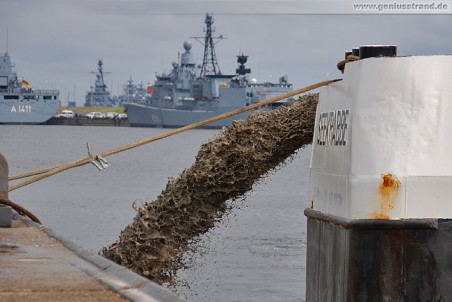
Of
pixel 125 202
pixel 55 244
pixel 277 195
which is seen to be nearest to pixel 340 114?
pixel 55 244

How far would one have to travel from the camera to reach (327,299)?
34.5 ft

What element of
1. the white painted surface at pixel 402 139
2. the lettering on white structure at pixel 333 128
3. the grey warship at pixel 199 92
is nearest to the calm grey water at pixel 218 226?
the lettering on white structure at pixel 333 128

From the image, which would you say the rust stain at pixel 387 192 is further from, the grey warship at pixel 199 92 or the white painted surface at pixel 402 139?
the grey warship at pixel 199 92

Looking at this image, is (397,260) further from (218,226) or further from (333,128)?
(218,226)

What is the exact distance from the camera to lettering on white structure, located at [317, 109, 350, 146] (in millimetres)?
9945

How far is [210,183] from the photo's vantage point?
14.0 m

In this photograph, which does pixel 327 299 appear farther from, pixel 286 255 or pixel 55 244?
pixel 286 255

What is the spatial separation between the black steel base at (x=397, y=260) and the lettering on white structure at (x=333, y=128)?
2.71ft

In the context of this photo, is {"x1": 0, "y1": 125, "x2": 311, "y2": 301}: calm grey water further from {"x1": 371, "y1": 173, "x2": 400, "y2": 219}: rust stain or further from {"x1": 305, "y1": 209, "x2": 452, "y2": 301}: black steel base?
{"x1": 371, "y1": 173, "x2": 400, "y2": 219}: rust stain

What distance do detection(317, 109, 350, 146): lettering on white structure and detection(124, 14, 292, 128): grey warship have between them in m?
153

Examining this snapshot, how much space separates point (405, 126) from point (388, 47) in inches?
34.7

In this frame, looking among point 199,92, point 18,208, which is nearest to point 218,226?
point 18,208

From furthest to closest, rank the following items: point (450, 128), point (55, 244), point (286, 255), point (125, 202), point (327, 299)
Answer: point (125, 202) < point (286, 255) < point (55, 244) < point (327, 299) < point (450, 128)

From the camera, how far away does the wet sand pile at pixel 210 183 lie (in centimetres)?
1376
